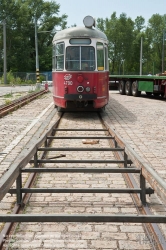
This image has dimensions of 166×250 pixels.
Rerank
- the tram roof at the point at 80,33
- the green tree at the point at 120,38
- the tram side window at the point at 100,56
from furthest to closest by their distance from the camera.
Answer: the green tree at the point at 120,38 → the tram side window at the point at 100,56 → the tram roof at the point at 80,33

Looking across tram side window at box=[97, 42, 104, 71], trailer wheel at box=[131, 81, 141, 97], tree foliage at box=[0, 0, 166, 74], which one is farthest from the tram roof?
tree foliage at box=[0, 0, 166, 74]

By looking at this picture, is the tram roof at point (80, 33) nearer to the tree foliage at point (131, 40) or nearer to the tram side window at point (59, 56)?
the tram side window at point (59, 56)

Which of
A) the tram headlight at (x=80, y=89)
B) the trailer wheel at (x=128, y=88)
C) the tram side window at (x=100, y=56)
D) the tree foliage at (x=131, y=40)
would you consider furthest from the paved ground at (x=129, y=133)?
the tree foliage at (x=131, y=40)

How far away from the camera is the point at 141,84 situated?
2409cm

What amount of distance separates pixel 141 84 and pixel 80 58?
11791mm

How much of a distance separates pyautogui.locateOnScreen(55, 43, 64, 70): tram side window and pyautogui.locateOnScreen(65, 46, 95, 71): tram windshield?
0.91 ft

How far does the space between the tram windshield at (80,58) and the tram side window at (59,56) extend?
0.91 ft

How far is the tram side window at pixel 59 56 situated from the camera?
43.2ft

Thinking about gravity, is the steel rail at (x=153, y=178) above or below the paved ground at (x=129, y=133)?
above

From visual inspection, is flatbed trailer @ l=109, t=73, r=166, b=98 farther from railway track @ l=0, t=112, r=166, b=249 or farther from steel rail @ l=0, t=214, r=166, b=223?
steel rail @ l=0, t=214, r=166, b=223

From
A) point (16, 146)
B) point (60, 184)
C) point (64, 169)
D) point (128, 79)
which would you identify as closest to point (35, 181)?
point (60, 184)

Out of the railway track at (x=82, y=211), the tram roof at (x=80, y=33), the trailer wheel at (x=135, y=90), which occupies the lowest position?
the railway track at (x=82, y=211)

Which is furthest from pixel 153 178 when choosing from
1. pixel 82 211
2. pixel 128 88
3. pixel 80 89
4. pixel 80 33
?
pixel 128 88

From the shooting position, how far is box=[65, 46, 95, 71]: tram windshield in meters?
12.9
